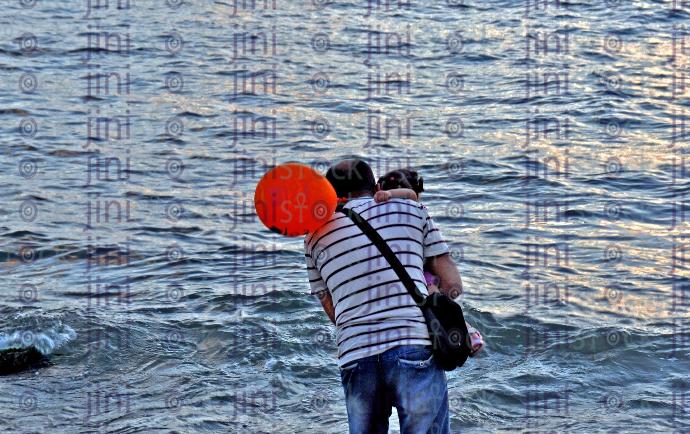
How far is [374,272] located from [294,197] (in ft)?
1.46

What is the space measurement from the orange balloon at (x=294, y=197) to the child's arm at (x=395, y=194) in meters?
0.22

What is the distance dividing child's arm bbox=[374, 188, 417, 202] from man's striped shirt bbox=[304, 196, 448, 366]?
37 millimetres

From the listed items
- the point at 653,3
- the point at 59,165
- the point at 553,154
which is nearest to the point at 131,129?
the point at 59,165

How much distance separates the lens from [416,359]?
14.8ft

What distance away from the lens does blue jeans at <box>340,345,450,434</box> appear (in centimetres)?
451

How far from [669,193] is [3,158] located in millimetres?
8287

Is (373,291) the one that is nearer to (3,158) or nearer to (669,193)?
(669,193)

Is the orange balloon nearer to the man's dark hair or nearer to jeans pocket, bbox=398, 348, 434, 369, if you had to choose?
the man's dark hair

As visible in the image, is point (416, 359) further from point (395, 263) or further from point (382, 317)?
point (395, 263)

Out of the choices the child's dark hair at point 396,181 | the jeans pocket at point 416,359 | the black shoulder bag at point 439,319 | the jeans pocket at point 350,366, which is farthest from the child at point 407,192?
the jeans pocket at point 350,366

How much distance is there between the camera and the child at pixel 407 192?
15.5 feet

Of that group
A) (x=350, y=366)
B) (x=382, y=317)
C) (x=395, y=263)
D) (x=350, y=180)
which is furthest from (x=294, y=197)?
(x=350, y=366)

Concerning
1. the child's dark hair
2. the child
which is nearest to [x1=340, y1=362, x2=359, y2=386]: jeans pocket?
the child

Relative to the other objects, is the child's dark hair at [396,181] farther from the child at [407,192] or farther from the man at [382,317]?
the man at [382,317]
